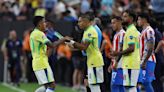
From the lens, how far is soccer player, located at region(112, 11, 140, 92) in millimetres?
14539

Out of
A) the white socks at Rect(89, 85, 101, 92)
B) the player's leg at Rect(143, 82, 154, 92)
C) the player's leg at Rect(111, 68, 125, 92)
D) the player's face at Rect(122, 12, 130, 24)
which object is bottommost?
the player's leg at Rect(143, 82, 154, 92)

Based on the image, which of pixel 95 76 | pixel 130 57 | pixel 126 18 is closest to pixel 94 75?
pixel 95 76

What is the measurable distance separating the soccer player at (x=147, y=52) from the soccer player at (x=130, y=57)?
0.83 m

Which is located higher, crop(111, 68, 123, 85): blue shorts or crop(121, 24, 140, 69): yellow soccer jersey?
crop(121, 24, 140, 69): yellow soccer jersey

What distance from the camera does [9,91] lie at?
22.5m

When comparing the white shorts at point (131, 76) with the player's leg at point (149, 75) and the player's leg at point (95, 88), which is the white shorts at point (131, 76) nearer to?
the player's leg at point (95, 88)

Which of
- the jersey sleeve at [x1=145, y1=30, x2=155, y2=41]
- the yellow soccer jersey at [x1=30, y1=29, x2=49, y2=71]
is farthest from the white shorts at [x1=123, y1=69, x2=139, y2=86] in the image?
the yellow soccer jersey at [x1=30, y1=29, x2=49, y2=71]

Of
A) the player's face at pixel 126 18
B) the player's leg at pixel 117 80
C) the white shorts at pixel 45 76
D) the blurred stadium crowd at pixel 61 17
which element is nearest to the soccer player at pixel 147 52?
the player's leg at pixel 117 80

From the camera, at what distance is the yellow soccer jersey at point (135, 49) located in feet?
47.7

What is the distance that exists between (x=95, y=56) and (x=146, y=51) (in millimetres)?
1290

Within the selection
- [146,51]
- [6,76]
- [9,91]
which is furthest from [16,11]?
[146,51]

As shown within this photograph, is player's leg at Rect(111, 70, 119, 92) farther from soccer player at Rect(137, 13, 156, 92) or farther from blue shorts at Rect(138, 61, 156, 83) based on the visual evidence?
blue shorts at Rect(138, 61, 156, 83)

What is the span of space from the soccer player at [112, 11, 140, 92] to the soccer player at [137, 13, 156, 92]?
2.73ft

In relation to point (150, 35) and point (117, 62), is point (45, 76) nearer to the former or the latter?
point (117, 62)
